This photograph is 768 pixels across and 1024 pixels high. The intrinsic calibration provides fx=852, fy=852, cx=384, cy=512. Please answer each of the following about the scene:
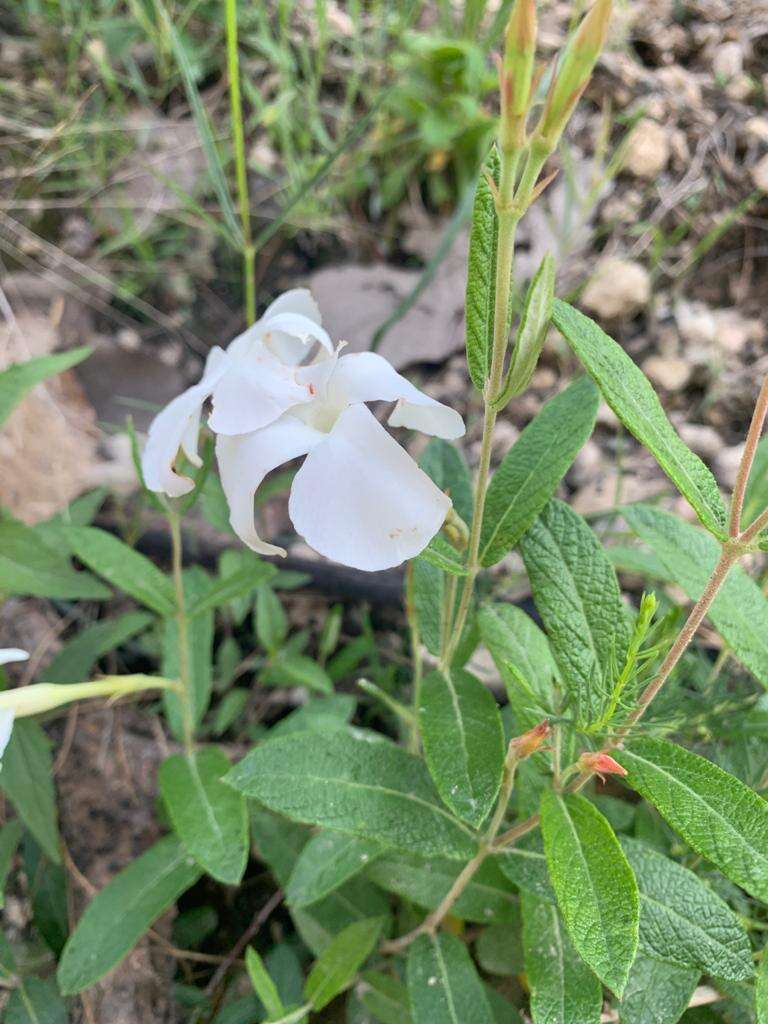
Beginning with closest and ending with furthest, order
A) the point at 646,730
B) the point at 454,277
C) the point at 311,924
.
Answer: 1. the point at 646,730
2. the point at 311,924
3. the point at 454,277

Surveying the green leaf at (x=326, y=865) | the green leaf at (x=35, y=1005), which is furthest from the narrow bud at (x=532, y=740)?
the green leaf at (x=35, y=1005)

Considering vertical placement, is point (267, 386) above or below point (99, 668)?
above

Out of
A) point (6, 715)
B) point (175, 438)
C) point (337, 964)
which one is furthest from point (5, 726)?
point (337, 964)

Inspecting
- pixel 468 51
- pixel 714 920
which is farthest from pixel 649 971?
pixel 468 51

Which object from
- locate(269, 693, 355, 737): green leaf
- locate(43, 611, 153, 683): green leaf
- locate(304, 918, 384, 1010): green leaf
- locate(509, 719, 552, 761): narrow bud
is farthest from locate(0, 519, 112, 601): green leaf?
locate(509, 719, 552, 761): narrow bud

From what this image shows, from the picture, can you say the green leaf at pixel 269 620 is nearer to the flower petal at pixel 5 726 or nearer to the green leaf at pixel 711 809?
the flower petal at pixel 5 726

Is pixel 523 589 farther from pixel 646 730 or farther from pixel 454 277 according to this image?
pixel 454 277

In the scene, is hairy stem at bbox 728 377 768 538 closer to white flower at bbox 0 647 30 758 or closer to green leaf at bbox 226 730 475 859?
green leaf at bbox 226 730 475 859
